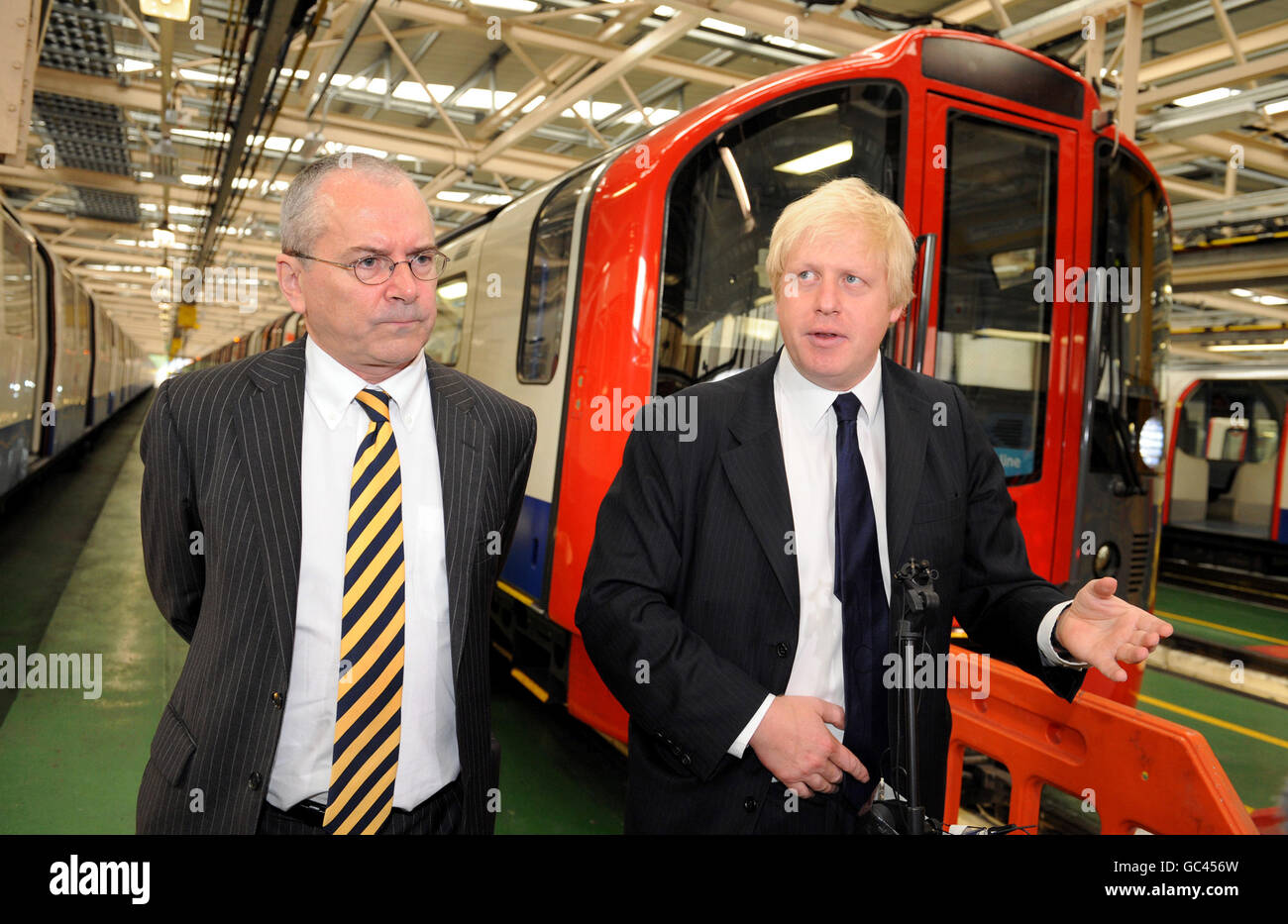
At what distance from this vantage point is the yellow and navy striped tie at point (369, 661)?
60.7 inches

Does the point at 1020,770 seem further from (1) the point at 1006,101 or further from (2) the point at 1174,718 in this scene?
(2) the point at 1174,718

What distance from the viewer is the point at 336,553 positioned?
1.57 meters

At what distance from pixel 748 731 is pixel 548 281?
3.13 meters

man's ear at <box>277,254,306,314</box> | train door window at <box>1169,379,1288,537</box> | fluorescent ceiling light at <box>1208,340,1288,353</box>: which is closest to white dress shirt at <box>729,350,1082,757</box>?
man's ear at <box>277,254,306,314</box>

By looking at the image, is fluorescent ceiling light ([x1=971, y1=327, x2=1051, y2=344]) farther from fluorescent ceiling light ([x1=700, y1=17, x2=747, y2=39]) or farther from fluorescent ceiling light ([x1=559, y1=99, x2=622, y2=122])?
fluorescent ceiling light ([x1=559, y1=99, x2=622, y2=122])

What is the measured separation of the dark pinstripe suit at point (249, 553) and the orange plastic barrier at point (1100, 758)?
1.63m

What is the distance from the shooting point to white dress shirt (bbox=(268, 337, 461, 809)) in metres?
1.56

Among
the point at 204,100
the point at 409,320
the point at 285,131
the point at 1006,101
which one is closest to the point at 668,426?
the point at 409,320

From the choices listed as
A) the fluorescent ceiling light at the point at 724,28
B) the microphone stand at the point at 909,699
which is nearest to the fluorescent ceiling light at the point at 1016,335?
the microphone stand at the point at 909,699

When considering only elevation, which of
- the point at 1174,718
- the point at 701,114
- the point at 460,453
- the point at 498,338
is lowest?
the point at 1174,718

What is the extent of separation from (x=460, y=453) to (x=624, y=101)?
397 inches

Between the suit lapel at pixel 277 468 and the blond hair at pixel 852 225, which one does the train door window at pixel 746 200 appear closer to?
the blond hair at pixel 852 225

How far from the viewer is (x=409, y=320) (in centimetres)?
163

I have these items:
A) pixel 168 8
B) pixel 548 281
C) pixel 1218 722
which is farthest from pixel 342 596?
pixel 1218 722
